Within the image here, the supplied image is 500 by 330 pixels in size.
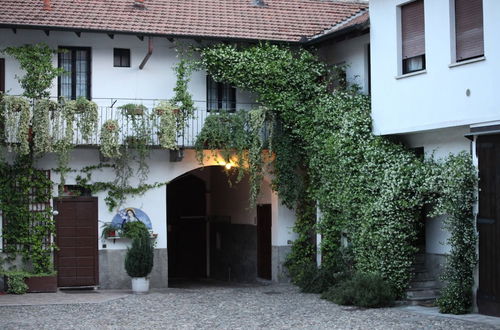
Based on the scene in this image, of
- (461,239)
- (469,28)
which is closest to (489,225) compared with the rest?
(461,239)

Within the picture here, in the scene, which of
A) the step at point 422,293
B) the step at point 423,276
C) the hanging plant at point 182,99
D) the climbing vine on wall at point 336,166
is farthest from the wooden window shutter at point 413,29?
the hanging plant at point 182,99

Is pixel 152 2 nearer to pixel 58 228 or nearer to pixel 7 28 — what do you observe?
pixel 7 28

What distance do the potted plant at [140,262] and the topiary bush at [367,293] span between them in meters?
4.66

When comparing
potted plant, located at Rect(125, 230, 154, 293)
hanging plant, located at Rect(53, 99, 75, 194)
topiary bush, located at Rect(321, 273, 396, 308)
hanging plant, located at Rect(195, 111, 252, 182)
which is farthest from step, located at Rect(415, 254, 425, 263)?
hanging plant, located at Rect(53, 99, 75, 194)

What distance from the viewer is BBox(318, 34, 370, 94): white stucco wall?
814 inches

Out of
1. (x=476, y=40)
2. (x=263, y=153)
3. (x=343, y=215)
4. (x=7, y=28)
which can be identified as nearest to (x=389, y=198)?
(x=343, y=215)

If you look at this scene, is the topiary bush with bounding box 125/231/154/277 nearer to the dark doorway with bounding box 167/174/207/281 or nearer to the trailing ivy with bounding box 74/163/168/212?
the trailing ivy with bounding box 74/163/168/212

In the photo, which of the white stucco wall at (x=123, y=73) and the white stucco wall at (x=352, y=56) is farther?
the white stucco wall at (x=123, y=73)

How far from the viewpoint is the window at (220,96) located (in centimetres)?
2230

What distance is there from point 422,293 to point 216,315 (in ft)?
14.7

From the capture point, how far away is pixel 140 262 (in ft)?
65.7

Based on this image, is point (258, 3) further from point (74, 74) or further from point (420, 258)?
point (420, 258)

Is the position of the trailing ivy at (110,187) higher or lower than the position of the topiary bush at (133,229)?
higher

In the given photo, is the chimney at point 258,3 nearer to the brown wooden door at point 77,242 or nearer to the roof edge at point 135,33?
the roof edge at point 135,33
